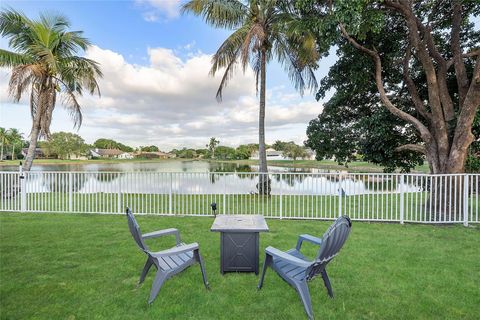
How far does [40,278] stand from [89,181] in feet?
14.2

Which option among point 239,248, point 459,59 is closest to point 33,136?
point 239,248

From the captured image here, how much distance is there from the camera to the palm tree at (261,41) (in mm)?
8172

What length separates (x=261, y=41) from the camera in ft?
26.1

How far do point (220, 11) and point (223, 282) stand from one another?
8794 millimetres

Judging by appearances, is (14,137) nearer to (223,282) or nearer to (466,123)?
(223,282)

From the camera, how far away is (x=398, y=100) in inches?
319

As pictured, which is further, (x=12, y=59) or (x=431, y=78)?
(x=12, y=59)

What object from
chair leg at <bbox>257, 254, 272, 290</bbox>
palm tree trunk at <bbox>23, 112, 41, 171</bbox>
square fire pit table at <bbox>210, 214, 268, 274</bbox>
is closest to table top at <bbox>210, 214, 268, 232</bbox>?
square fire pit table at <bbox>210, 214, 268, 274</bbox>

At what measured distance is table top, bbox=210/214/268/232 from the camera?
2992 millimetres

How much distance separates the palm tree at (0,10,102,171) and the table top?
7606mm

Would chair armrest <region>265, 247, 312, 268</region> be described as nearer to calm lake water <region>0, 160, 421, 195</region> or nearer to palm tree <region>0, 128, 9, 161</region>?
calm lake water <region>0, 160, 421, 195</region>

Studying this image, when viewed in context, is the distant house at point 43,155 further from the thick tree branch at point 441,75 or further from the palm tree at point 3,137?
the thick tree branch at point 441,75

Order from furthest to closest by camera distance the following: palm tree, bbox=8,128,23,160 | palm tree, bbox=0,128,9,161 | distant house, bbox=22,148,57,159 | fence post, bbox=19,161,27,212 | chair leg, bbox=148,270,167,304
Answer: distant house, bbox=22,148,57,159 < palm tree, bbox=8,128,23,160 < palm tree, bbox=0,128,9,161 < fence post, bbox=19,161,27,212 < chair leg, bbox=148,270,167,304

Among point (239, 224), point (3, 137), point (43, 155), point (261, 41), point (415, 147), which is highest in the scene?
point (3, 137)
